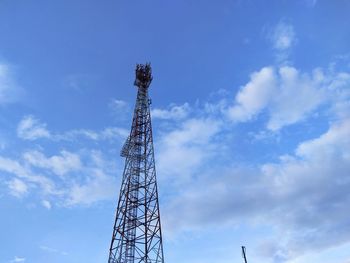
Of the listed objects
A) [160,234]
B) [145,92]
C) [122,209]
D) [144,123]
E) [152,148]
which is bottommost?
Result: [160,234]

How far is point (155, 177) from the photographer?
4559 centimetres

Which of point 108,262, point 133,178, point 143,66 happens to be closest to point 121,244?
point 108,262

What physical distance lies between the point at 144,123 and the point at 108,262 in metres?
17.4

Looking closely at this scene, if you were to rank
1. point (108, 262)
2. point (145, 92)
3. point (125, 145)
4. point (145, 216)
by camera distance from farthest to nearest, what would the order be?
1. point (145, 92)
2. point (125, 145)
3. point (145, 216)
4. point (108, 262)

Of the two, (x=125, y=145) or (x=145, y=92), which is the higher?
(x=145, y=92)

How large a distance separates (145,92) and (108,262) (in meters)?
21.7

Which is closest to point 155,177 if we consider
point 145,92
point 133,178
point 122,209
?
point 133,178

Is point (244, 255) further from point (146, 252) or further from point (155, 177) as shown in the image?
point (155, 177)

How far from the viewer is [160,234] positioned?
41.8m

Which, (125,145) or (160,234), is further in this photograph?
(125,145)

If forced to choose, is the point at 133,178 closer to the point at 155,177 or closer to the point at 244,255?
the point at 155,177

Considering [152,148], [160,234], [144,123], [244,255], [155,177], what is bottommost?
[244,255]

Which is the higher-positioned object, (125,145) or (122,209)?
(125,145)

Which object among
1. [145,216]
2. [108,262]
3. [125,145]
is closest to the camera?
[108,262]
